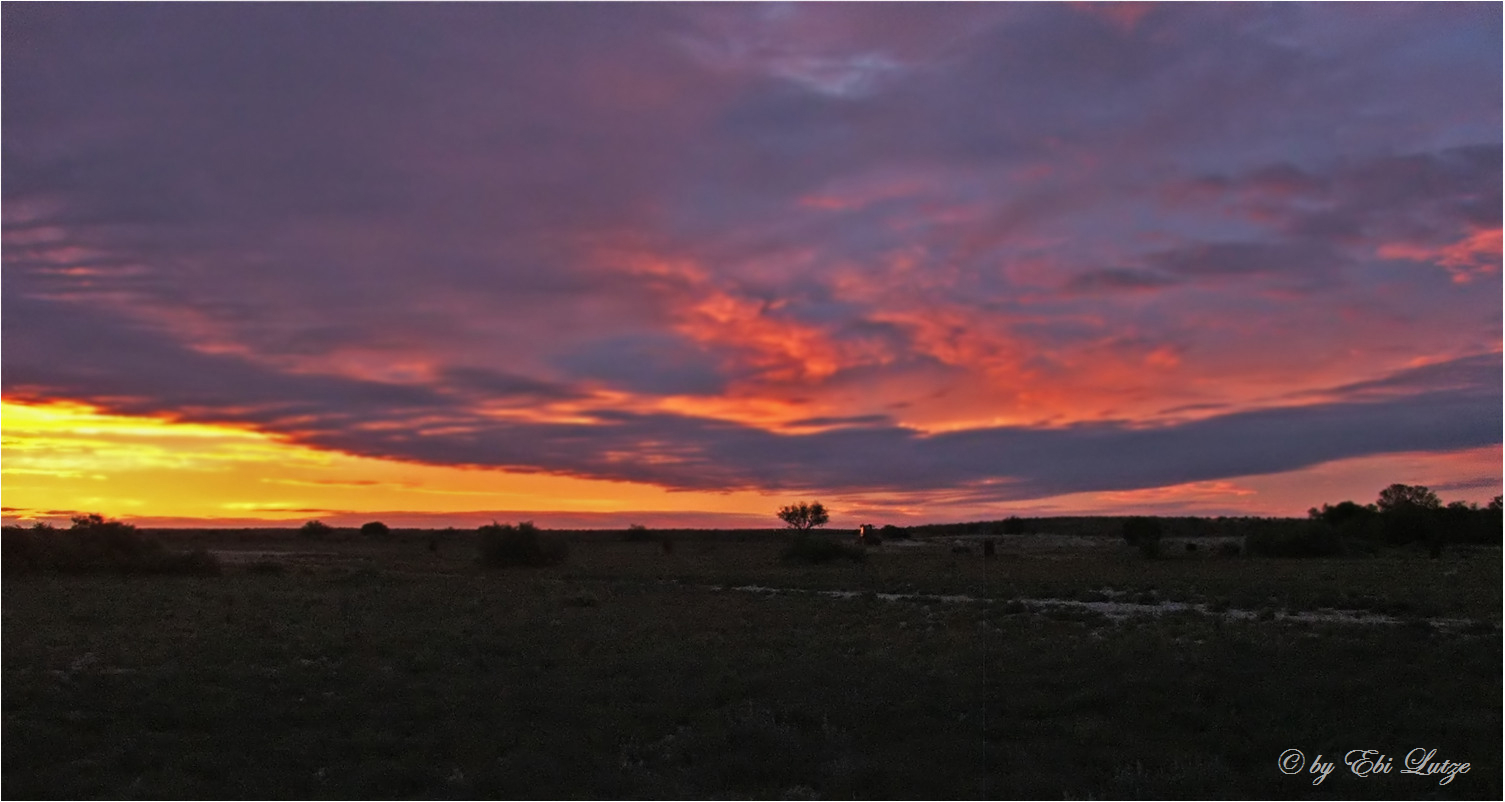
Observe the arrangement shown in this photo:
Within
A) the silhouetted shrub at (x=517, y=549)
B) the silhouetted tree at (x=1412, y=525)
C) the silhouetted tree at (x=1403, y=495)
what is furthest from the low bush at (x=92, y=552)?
the silhouetted tree at (x=1403, y=495)

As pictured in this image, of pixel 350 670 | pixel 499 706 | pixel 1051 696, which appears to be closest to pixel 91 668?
pixel 350 670

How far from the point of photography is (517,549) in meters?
64.8

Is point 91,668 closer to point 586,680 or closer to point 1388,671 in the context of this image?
point 586,680

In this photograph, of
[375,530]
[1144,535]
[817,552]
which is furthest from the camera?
[375,530]

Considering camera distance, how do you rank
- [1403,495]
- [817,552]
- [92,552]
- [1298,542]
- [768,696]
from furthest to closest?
1. [1403,495]
2. [817,552]
3. [1298,542]
4. [92,552]
5. [768,696]

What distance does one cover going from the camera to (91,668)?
20047 millimetres

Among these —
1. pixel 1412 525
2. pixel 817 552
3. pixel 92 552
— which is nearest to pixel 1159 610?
pixel 817 552

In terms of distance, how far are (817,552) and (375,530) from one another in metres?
88.2

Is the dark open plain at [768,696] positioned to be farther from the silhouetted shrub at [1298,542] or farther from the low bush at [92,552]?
the silhouetted shrub at [1298,542]

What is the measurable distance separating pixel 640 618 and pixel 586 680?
1039 centimetres

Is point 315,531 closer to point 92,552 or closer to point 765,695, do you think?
point 92,552

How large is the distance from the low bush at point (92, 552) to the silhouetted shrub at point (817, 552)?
109 feet

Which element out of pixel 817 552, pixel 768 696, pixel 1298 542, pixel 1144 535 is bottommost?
pixel 768 696

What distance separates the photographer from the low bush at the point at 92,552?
4781 centimetres
